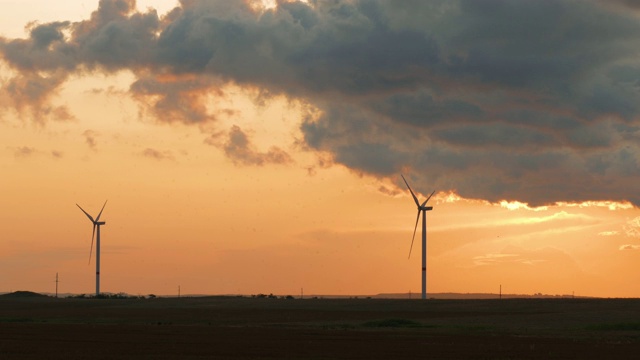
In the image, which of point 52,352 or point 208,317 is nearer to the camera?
point 52,352

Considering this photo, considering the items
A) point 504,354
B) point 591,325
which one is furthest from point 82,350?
point 591,325

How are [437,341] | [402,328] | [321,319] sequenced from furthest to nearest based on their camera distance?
1. [321,319]
2. [402,328]
3. [437,341]

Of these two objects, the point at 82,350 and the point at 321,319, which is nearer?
the point at 82,350

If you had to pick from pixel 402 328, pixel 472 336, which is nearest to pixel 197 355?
pixel 472 336

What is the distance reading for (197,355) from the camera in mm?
81625

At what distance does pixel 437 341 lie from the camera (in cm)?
10412

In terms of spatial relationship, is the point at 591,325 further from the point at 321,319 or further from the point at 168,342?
the point at 168,342

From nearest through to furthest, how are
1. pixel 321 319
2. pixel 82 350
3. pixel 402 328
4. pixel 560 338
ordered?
pixel 82 350 < pixel 560 338 < pixel 402 328 < pixel 321 319

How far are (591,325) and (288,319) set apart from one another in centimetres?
4682

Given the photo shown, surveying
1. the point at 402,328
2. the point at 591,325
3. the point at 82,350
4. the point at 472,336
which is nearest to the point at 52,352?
the point at 82,350

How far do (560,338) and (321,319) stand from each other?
59443 millimetres

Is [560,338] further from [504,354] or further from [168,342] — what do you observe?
[168,342]

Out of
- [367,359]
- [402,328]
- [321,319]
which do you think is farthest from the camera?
[321,319]

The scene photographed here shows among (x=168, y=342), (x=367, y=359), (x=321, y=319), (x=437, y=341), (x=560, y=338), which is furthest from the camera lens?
(x=321, y=319)
